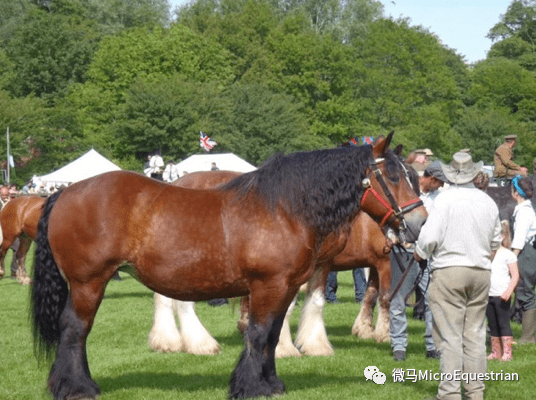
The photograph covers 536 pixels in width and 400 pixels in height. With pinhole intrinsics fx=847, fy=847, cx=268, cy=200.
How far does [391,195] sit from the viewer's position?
770 centimetres

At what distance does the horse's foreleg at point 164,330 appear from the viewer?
10.5 m

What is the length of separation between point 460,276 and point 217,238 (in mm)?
2121

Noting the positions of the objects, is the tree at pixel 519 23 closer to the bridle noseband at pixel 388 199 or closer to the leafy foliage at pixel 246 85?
the leafy foliage at pixel 246 85

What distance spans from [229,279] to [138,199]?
1.10 m

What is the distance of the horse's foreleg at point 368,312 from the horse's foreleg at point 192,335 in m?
2.35

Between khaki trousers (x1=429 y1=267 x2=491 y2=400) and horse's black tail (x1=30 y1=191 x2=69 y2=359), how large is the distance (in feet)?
11.1

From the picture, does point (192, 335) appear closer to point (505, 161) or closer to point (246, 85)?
point (505, 161)

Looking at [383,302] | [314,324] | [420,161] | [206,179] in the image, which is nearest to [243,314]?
[314,324]

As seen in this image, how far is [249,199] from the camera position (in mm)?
7684

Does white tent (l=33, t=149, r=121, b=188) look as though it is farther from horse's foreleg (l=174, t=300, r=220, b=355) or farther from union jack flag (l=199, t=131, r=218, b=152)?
horse's foreleg (l=174, t=300, r=220, b=355)

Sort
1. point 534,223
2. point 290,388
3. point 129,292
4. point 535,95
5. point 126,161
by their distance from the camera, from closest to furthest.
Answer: point 290,388
point 534,223
point 129,292
point 126,161
point 535,95

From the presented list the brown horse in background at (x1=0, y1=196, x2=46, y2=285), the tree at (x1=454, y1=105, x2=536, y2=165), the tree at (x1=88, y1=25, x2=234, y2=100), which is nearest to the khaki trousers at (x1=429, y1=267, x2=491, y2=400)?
the brown horse in background at (x1=0, y1=196, x2=46, y2=285)

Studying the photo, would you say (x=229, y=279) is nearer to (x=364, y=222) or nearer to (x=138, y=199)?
(x=138, y=199)

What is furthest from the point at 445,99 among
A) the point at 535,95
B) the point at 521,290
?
the point at 521,290
